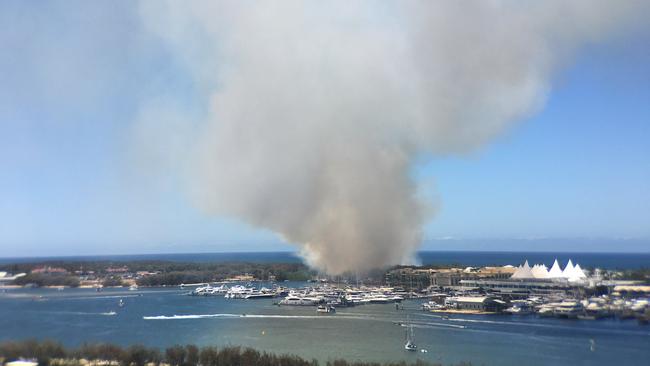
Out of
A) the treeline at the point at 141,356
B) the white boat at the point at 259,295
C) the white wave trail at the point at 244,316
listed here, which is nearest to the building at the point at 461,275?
the white boat at the point at 259,295

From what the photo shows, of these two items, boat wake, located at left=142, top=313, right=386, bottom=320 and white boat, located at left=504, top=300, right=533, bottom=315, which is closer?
boat wake, located at left=142, top=313, right=386, bottom=320

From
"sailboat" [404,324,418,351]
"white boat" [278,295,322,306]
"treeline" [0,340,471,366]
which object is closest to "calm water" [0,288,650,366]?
"sailboat" [404,324,418,351]

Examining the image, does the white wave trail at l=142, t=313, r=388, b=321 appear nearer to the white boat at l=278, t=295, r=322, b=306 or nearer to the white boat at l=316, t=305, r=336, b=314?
the white boat at l=316, t=305, r=336, b=314

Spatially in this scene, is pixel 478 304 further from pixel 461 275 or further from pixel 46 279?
pixel 46 279

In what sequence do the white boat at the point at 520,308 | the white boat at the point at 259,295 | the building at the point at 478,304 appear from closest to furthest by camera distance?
1. the white boat at the point at 520,308
2. the building at the point at 478,304
3. the white boat at the point at 259,295

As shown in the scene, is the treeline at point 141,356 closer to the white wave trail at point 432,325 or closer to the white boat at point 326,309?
the white wave trail at point 432,325
